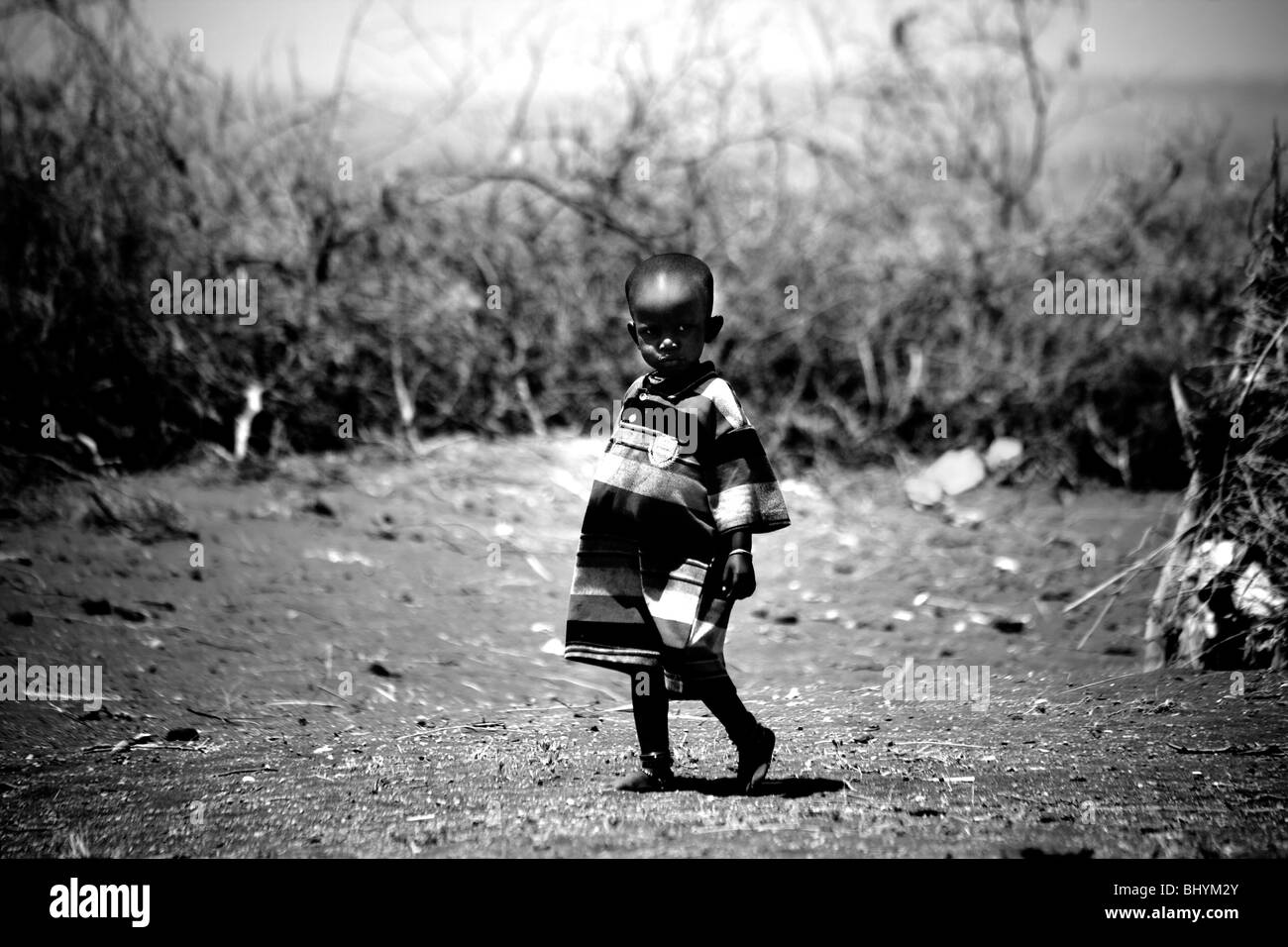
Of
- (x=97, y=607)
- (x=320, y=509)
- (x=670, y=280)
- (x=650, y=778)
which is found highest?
(x=670, y=280)

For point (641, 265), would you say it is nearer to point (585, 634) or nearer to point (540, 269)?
point (585, 634)

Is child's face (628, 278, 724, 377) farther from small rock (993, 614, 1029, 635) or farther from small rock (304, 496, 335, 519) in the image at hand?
small rock (304, 496, 335, 519)

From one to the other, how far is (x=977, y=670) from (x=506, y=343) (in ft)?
11.6

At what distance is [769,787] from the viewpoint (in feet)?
10.1

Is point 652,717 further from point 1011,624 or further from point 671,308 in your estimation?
point 1011,624

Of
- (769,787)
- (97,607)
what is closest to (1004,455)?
(769,787)

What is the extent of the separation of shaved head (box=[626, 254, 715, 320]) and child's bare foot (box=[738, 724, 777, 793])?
1023 mm

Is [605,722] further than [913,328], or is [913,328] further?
[913,328]

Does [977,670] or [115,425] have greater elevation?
[115,425]

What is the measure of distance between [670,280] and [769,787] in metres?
1.27

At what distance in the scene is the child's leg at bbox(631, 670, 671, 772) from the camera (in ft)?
9.62

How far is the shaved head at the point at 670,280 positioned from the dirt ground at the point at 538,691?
118cm

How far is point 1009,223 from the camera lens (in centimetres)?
854
